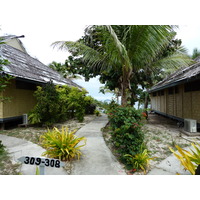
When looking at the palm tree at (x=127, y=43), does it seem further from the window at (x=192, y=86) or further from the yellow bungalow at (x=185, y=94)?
the window at (x=192, y=86)

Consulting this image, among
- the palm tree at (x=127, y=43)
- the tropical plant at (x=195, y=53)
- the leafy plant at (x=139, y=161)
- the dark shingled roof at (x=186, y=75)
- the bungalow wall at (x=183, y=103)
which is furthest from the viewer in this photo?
the tropical plant at (x=195, y=53)

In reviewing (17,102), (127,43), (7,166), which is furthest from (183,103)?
(17,102)

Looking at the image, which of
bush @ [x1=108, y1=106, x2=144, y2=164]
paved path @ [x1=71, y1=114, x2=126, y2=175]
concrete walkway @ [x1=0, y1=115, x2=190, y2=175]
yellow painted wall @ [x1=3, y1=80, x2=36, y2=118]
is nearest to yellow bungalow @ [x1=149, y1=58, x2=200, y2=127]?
bush @ [x1=108, y1=106, x2=144, y2=164]

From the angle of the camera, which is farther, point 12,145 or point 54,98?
point 54,98

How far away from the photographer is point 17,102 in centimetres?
574

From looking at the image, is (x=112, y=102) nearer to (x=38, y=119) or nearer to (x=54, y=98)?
(x=54, y=98)

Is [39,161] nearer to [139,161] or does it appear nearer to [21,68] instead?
[139,161]

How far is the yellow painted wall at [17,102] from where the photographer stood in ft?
17.0

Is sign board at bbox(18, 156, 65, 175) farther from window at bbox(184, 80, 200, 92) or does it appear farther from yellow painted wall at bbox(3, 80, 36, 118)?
window at bbox(184, 80, 200, 92)

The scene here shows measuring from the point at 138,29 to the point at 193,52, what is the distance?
386 inches

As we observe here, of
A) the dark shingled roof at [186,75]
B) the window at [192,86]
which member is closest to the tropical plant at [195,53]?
the dark shingled roof at [186,75]

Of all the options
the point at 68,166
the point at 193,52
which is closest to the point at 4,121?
the point at 68,166

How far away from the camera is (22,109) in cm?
602

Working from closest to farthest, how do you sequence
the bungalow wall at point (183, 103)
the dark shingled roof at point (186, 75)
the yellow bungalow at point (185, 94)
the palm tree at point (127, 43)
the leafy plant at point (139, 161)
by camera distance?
the leafy plant at point (139, 161) → the palm tree at point (127, 43) → the dark shingled roof at point (186, 75) → the yellow bungalow at point (185, 94) → the bungalow wall at point (183, 103)
